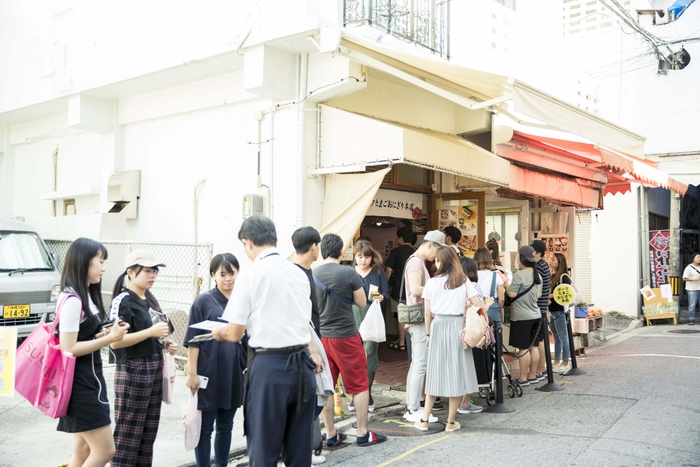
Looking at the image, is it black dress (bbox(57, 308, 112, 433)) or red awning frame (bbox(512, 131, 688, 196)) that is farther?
red awning frame (bbox(512, 131, 688, 196))

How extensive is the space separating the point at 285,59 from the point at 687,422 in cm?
634

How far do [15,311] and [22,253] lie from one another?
4.12 feet

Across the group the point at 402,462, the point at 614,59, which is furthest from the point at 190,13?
the point at 614,59

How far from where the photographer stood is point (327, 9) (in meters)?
7.97

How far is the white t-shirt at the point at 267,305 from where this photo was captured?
3.48 metres

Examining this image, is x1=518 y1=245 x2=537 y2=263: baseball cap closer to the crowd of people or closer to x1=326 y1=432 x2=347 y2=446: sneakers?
the crowd of people

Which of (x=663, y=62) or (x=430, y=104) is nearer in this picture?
(x=430, y=104)

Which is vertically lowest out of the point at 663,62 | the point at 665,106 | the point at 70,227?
the point at 70,227

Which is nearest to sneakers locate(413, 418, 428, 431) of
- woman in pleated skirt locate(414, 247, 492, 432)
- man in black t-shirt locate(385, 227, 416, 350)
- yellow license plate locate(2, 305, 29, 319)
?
woman in pleated skirt locate(414, 247, 492, 432)

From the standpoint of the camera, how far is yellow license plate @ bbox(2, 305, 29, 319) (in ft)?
28.4

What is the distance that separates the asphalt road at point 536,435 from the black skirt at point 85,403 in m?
1.59

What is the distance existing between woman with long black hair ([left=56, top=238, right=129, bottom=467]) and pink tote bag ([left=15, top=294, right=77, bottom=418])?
0.22 ft

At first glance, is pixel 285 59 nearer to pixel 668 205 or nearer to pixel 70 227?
pixel 70 227

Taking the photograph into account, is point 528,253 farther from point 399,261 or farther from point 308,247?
point 308,247
